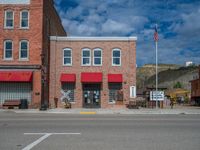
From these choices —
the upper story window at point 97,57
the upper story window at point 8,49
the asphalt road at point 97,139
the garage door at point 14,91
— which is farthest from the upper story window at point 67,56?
the asphalt road at point 97,139

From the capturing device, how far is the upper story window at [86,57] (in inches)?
1612

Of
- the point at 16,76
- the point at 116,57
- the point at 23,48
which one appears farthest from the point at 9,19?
the point at 116,57

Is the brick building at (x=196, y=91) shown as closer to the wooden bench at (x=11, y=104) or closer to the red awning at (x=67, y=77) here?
the red awning at (x=67, y=77)

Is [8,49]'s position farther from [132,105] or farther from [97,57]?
[132,105]

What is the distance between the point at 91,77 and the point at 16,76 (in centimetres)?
754

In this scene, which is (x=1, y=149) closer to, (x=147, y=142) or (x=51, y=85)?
(x=147, y=142)

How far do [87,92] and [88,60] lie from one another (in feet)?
10.9

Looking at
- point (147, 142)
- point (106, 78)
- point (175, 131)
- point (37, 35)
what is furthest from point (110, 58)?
point (147, 142)

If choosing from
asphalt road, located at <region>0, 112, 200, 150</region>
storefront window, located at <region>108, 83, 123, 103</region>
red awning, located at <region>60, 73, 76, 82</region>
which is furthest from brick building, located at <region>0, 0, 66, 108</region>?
asphalt road, located at <region>0, 112, 200, 150</region>

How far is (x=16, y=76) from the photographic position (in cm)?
3762

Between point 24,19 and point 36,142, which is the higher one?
point 24,19

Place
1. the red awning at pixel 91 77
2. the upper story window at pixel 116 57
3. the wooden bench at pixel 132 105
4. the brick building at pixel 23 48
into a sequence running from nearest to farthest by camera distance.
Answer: the brick building at pixel 23 48 → the wooden bench at pixel 132 105 → the red awning at pixel 91 77 → the upper story window at pixel 116 57

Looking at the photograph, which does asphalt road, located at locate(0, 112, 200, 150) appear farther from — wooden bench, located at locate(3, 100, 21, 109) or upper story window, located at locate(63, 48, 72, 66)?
upper story window, located at locate(63, 48, 72, 66)

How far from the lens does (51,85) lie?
4066 centimetres
